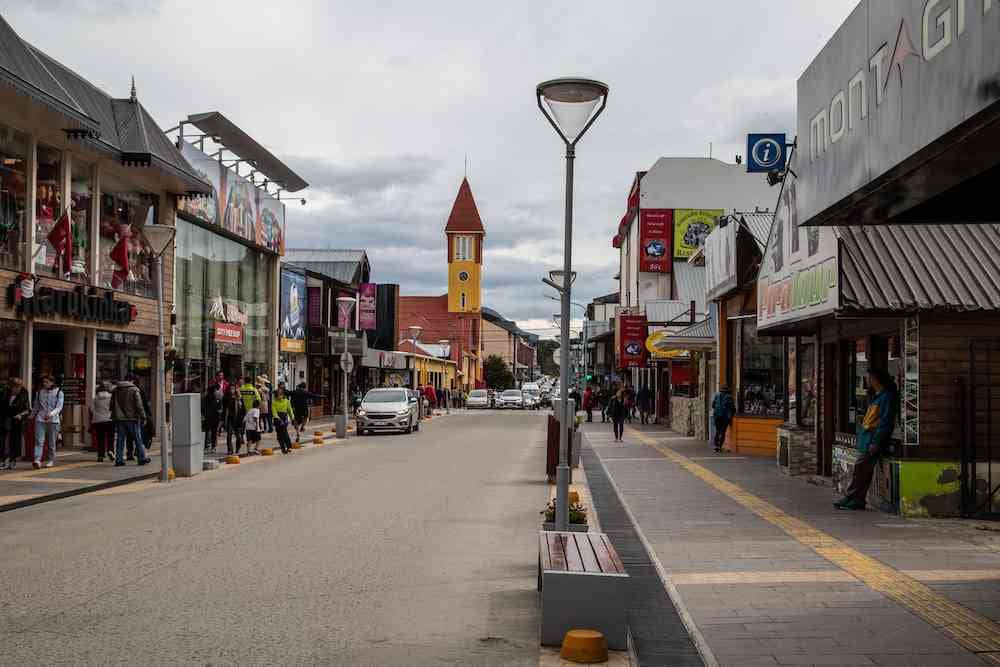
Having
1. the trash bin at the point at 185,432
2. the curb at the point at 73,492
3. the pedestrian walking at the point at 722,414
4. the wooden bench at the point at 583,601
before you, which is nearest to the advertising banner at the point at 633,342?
the pedestrian walking at the point at 722,414

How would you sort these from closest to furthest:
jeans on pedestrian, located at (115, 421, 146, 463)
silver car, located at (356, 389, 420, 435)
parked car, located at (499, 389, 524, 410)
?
jeans on pedestrian, located at (115, 421, 146, 463) < silver car, located at (356, 389, 420, 435) < parked car, located at (499, 389, 524, 410)

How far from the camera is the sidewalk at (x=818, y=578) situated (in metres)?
6.74

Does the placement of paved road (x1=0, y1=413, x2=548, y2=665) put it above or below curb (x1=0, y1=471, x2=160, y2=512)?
above

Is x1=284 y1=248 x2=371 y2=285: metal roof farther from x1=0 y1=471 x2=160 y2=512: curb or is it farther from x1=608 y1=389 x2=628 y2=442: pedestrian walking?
x1=0 y1=471 x2=160 y2=512: curb

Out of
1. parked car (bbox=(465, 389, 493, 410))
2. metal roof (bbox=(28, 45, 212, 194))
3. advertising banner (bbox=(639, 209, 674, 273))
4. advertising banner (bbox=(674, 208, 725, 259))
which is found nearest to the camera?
metal roof (bbox=(28, 45, 212, 194))

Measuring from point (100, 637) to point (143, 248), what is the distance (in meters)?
22.1

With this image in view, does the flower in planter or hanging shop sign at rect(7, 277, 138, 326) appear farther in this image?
hanging shop sign at rect(7, 277, 138, 326)

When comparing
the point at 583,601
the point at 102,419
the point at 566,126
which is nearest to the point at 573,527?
the point at 583,601

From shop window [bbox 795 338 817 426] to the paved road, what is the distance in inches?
223

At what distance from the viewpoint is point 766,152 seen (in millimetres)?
21188

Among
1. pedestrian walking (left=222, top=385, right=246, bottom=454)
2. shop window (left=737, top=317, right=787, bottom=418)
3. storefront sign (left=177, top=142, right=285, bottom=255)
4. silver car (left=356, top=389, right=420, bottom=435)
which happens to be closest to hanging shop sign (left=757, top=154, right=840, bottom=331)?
shop window (left=737, top=317, right=787, bottom=418)

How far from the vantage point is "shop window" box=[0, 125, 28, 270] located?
2077cm

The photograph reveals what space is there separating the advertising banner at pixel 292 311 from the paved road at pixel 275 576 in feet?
86.5

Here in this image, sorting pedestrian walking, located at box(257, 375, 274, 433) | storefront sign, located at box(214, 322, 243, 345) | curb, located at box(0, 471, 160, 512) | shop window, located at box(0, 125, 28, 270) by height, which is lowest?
curb, located at box(0, 471, 160, 512)
